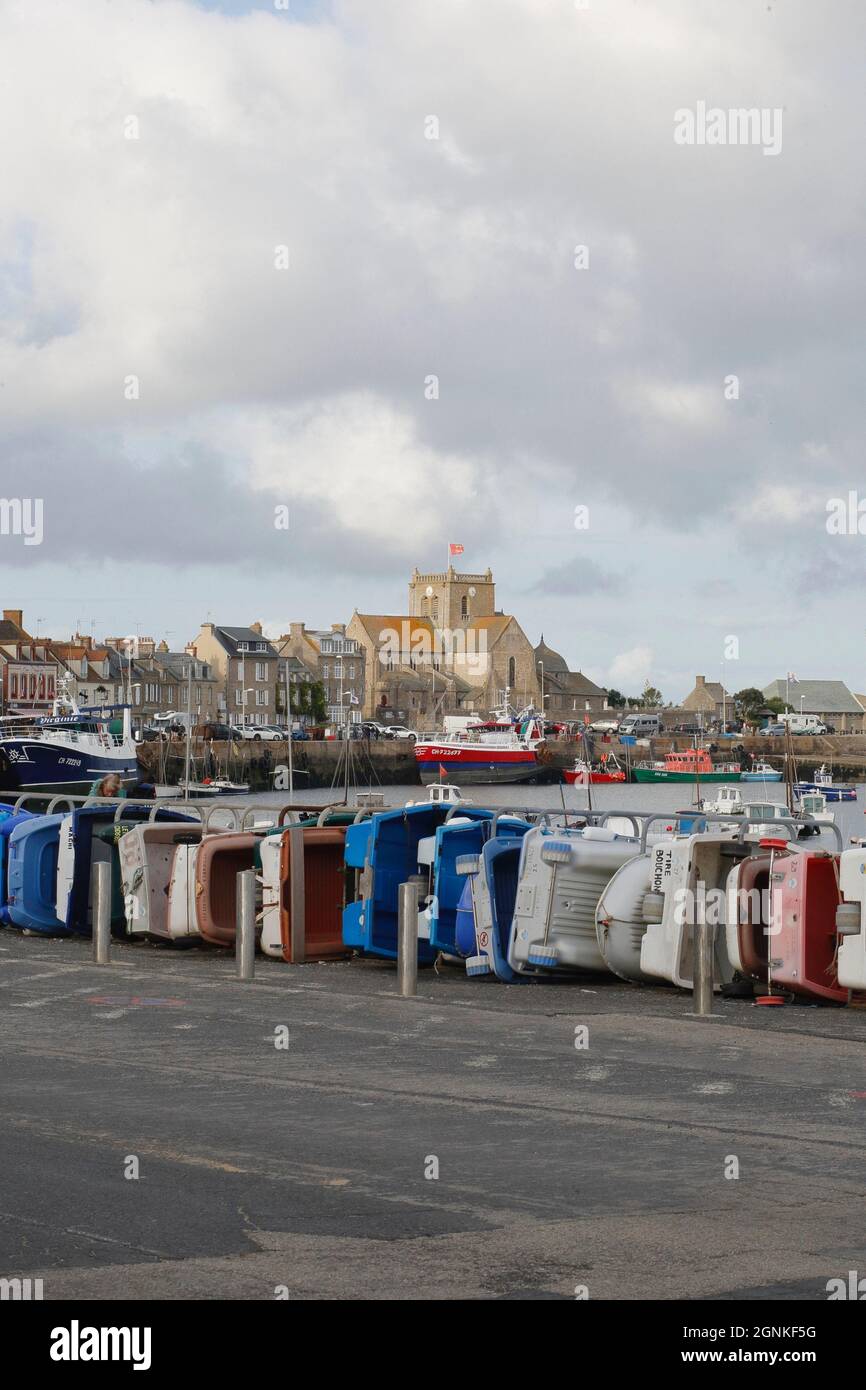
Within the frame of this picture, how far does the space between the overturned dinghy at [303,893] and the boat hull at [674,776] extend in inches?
5032

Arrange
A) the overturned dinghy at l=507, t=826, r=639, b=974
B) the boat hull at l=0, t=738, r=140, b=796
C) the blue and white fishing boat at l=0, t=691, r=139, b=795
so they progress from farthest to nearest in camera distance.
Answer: the blue and white fishing boat at l=0, t=691, r=139, b=795 → the boat hull at l=0, t=738, r=140, b=796 → the overturned dinghy at l=507, t=826, r=639, b=974

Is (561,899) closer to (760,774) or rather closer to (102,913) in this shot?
(102,913)

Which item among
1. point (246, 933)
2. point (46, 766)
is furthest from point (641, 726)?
point (246, 933)

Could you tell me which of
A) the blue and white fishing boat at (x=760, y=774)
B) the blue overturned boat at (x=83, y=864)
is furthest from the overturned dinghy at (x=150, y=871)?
the blue and white fishing boat at (x=760, y=774)

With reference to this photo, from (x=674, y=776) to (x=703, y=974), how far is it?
134973mm

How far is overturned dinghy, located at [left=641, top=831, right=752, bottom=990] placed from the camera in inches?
640

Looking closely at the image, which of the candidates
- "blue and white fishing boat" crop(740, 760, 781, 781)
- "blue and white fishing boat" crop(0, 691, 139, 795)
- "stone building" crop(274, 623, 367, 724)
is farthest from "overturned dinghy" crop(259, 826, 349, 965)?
"stone building" crop(274, 623, 367, 724)

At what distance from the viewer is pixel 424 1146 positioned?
379 inches

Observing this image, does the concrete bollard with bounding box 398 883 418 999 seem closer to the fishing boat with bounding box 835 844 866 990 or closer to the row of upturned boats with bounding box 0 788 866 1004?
the row of upturned boats with bounding box 0 788 866 1004

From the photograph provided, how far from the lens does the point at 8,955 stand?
64.6 ft

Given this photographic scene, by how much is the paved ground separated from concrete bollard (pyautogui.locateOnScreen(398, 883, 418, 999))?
0.99ft

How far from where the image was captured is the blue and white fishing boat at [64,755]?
89625mm
